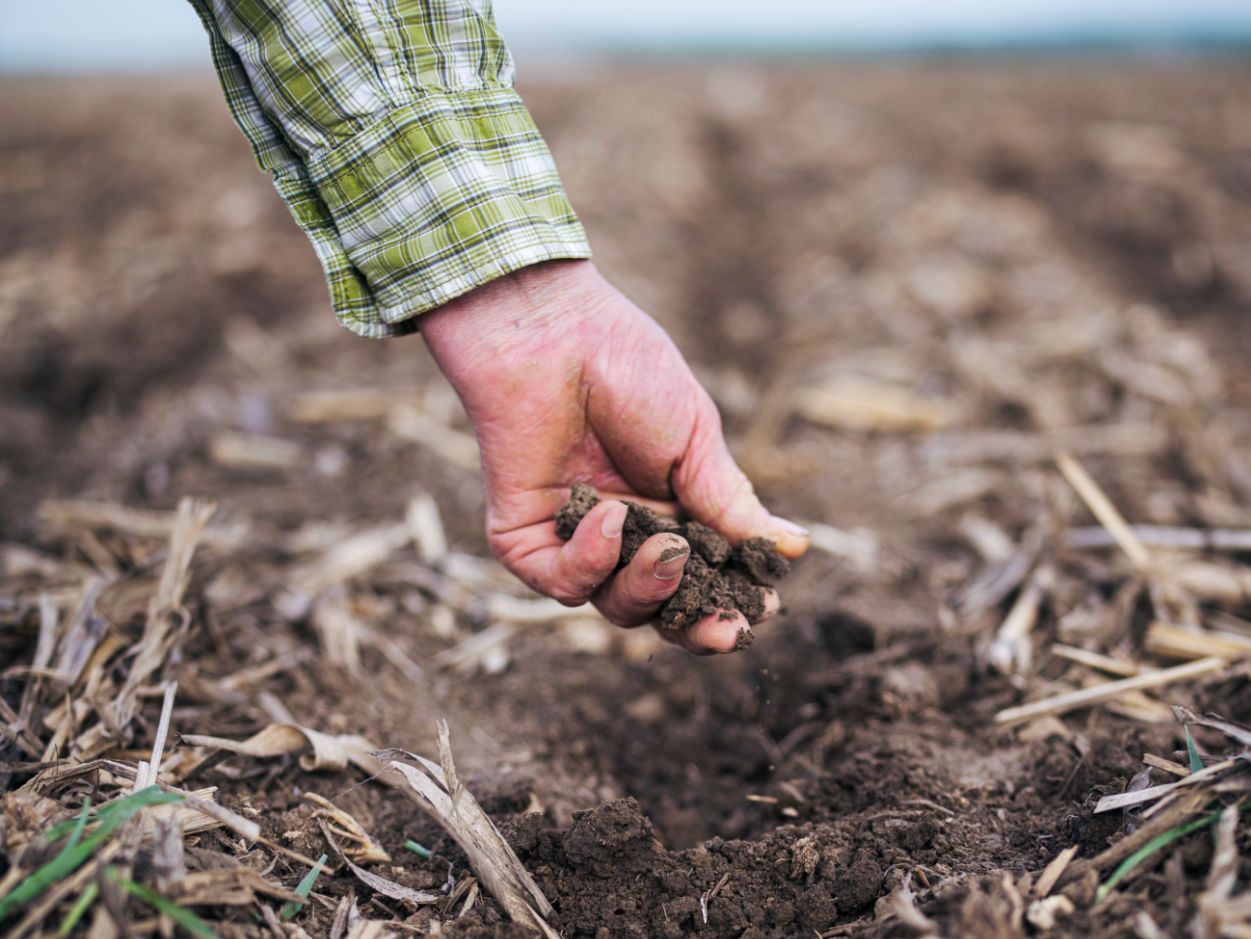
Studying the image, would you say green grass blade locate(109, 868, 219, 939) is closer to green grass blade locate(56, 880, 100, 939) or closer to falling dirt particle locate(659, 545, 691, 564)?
green grass blade locate(56, 880, 100, 939)

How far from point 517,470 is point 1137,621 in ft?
7.43

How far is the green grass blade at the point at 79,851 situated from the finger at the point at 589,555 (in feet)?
3.13

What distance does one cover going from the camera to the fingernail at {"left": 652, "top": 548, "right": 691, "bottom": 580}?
79.0 inches

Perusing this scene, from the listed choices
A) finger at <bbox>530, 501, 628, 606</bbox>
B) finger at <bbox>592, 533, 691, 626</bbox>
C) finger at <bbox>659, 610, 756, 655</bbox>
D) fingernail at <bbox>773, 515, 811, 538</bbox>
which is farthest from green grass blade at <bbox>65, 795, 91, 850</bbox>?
fingernail at <bbox>773, 515, 811, 538</bbox>

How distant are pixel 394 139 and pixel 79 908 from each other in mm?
1758

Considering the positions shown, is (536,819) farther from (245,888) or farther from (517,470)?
(517,470)

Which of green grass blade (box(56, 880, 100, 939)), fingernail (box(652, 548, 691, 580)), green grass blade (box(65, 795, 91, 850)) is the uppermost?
fingernail (box(652, 548, 691, 580))

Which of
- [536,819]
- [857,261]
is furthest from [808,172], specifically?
[536,819]

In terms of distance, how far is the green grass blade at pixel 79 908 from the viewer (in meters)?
1.46

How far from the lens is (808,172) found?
11469 millimetres

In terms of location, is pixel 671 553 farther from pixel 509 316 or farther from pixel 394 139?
pixel 394 139

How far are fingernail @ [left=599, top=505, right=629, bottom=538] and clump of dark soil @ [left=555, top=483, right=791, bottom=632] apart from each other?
14 centimetres

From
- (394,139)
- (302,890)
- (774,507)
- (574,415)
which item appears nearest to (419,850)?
(302,890)

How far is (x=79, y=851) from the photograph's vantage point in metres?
1.53
